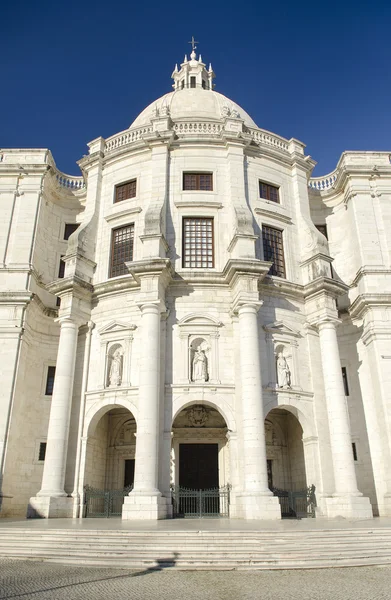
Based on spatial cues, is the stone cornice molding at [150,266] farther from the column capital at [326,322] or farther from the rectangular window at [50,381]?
the rectangular window at [50,381]

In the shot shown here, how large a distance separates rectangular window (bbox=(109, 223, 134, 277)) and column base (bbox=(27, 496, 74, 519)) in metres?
10.9

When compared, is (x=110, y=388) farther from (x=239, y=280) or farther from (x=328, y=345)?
(x=328, y=345)

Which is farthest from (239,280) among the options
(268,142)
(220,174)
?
(268,142)

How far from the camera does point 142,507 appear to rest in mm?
17500

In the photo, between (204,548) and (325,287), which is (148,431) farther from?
(325,287)

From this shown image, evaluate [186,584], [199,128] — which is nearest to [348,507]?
[186,584]

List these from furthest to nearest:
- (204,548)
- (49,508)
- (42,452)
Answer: (42,452), (49,508), (204,548)

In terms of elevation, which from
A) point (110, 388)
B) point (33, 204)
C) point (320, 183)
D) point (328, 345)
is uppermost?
point (320, 183)

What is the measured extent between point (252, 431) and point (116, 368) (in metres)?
7.01

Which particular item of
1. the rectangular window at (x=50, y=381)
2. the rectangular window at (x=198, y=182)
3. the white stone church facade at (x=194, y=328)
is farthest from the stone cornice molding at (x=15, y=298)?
the rectangular window at (x=198, y=182)

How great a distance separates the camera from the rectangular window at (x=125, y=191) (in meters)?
26.3

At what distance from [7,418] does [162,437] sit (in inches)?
300

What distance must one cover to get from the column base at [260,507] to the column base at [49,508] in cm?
750

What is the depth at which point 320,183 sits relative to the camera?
30594mm
